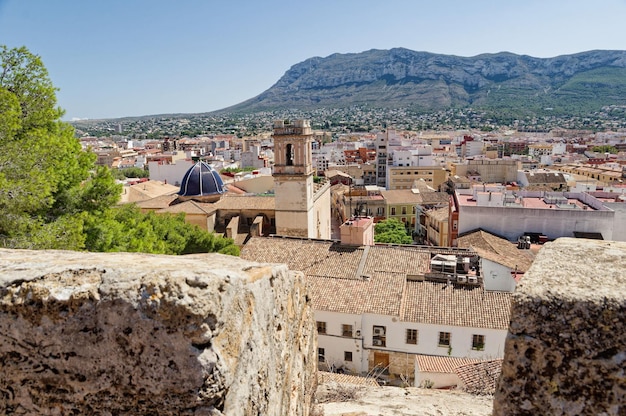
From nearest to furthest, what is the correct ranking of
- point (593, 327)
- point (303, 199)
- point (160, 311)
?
1. point (593, 327)
2. point (160, 311)
3. point (303, 199)

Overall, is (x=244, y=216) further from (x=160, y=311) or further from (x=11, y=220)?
(x=160, y=311)

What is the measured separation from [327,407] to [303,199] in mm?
22320

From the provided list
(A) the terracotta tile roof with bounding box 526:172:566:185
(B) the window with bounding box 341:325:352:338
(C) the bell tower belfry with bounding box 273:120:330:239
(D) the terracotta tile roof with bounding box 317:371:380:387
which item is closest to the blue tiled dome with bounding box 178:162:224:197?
(C) the bell tower belfry with bounding box 273:120:330:239

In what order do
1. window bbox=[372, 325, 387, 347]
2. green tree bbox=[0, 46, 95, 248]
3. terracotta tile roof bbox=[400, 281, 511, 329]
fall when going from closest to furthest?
1. green tree bbox=[0, 46, 95, 248]
2. terracotta tile roof bbox=[400, 281, 511, 329]
3. window bbox=[372, 325, 387, 347]

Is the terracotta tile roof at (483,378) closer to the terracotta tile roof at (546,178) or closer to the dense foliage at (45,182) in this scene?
the dense foliage at (45,182)

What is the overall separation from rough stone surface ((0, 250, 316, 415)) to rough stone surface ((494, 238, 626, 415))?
135cm

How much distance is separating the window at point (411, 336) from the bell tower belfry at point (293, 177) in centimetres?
1328

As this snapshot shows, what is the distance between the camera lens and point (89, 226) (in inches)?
355

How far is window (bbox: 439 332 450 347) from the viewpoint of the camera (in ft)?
45.6

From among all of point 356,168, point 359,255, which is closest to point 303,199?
point 359,255

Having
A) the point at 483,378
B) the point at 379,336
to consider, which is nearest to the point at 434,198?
the point at 379,336

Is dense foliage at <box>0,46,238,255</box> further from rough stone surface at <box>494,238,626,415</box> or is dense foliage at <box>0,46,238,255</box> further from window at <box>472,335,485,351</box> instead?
window at <box>472,335,485,351</box>

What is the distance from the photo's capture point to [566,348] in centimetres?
206

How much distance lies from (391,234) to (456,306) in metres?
19.1
